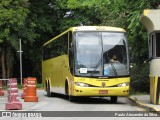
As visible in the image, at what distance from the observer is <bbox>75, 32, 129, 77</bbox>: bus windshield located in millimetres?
21516

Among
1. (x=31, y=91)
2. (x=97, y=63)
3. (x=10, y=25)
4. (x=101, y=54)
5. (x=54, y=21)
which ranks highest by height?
(x=54, y=21)

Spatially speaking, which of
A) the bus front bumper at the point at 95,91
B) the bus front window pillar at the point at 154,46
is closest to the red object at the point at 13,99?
the bus front bumper at the point at 95,91

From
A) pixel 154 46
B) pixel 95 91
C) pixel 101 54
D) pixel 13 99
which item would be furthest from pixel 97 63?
pixel 13 99

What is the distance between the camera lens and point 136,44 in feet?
97.1

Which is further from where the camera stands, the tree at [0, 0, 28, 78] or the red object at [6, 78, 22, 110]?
the tree at [0, 0, 28, 78]

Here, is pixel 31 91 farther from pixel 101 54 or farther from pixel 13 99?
pixel 13 99

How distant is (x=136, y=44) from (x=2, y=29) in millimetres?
16006

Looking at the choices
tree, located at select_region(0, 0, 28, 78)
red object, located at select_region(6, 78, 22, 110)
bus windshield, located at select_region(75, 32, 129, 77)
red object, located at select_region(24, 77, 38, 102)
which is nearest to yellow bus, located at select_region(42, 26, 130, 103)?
bus windshield, located at select_region(75, 32, 129, 77)

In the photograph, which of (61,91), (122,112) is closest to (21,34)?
(61,91)

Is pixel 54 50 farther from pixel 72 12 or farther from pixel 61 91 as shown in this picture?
pixel 72 12

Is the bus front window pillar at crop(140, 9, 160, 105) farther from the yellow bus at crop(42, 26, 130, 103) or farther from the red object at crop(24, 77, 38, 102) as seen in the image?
the red object at crop(24, 77, 38, 102)

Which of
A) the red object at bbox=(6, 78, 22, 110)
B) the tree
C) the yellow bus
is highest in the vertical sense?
the tree

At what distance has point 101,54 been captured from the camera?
2178 cm

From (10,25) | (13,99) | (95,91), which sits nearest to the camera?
(13,99)
